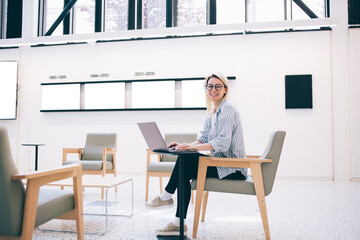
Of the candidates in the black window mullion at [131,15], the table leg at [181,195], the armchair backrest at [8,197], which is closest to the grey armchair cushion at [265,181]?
the table leg at [181,195]

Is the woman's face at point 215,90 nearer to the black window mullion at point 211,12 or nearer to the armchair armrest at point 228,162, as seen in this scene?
the armchair armrest at point 228,162

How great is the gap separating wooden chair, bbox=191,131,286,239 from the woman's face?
1.69 ft

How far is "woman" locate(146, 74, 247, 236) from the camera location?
2.15m

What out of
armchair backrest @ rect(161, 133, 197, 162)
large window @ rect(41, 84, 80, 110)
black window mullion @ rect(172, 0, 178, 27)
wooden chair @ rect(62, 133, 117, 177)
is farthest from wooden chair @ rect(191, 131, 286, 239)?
black window mullion @ rect(172, 0, 178, 27)

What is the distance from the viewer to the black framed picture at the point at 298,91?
5.39 m

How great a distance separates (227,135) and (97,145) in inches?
116

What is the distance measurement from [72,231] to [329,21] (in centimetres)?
492

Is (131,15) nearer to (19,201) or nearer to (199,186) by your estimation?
(199,186)

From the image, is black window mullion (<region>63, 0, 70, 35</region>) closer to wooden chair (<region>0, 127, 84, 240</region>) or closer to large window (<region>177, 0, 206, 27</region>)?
large window (<region>177, 0, 206, 27</region>)

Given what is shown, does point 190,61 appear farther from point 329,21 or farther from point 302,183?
point 302,183

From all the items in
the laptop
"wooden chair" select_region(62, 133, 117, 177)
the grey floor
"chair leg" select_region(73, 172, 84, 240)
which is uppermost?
the laptop

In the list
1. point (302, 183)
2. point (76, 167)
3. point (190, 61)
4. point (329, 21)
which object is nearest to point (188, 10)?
point (190, 61)

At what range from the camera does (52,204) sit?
67.0 inches

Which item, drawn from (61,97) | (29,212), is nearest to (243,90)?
(61,97)
